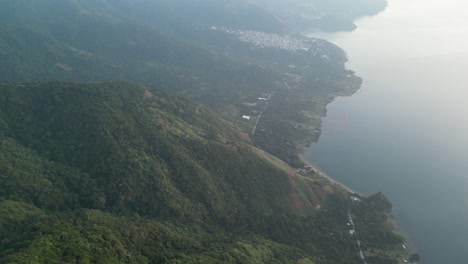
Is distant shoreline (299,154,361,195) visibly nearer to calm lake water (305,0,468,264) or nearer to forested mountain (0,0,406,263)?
calm lake water (305,0,468,264)

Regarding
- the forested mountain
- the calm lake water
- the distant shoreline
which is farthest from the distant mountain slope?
the calm lake water

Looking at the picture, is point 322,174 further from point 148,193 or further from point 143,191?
point 143,191

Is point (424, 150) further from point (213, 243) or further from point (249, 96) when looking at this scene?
point (213, 243)

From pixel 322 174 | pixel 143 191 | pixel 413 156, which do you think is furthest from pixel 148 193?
pixel 413 156

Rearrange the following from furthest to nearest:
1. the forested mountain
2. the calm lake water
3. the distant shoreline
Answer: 1. the distant shoreline
2. the calm lake water
3. the forested mountain

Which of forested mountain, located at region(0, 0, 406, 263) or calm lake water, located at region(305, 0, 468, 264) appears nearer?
forested mountain, located at region(0, 0, 406, 263)

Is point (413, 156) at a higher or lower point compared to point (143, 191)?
higher

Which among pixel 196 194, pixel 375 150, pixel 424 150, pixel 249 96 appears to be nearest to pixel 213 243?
pixel 196 194

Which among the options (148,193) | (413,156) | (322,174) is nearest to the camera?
(148,193)

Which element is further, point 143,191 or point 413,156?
point 413,156

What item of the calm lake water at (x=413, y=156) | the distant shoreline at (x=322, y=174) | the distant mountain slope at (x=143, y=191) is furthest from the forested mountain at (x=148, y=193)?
the calm lake water at (x=413, y=156)
